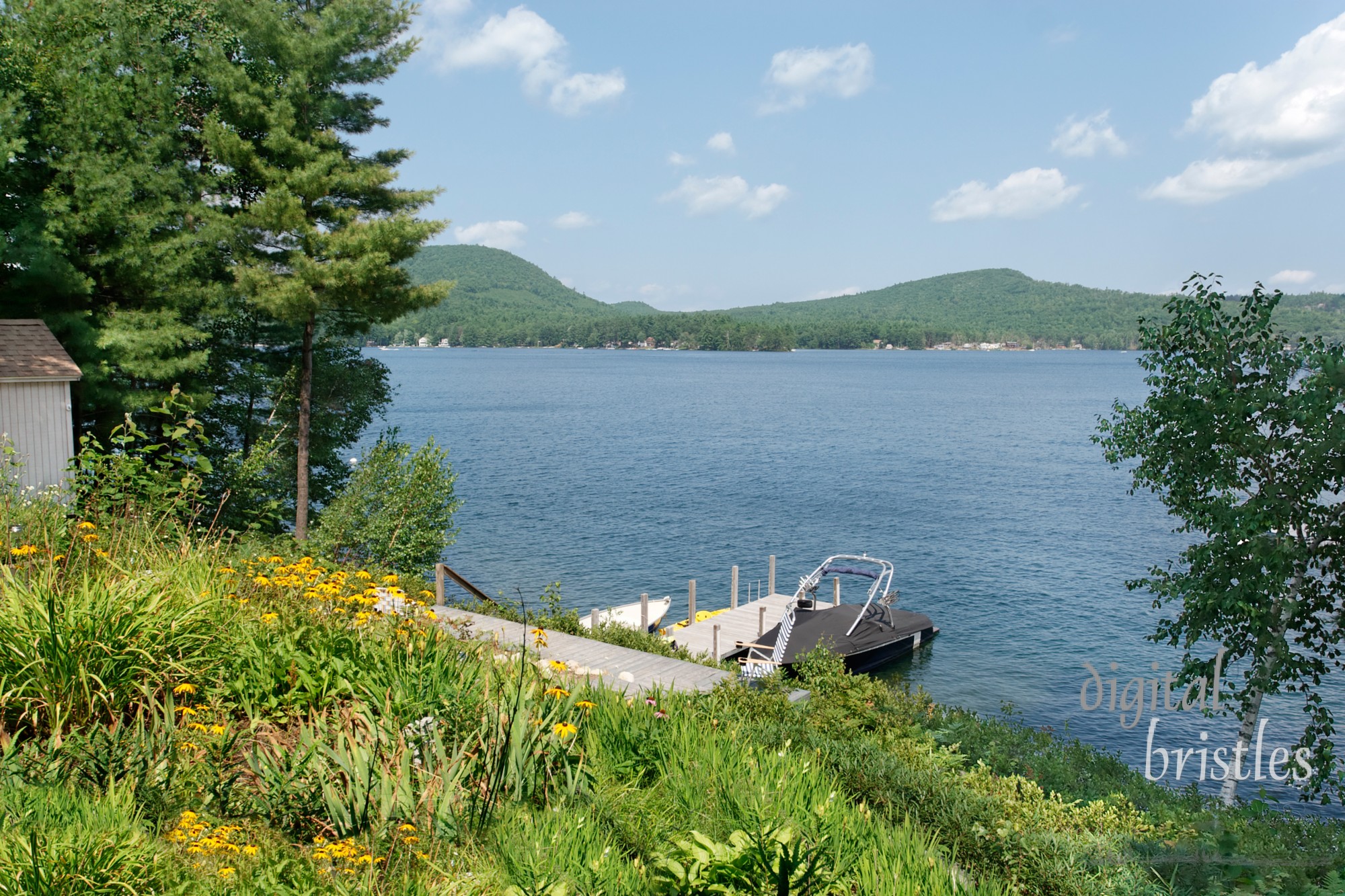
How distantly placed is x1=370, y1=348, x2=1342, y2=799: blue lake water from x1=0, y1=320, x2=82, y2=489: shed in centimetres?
1286

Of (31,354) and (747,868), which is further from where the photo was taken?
(31,354)

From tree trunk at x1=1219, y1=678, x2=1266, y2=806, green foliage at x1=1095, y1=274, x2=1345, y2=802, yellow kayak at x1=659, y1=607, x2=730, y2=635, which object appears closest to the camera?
green foliage at x1=1095, y1=274, x2=1345, y2=802

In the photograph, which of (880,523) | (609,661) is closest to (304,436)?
(609,661)

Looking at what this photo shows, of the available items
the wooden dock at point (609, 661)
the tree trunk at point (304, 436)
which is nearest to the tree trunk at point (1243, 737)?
the wooden dock at point (609, 661)

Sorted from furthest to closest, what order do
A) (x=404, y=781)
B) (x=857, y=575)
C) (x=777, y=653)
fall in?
(x=857, y=575) < (x=777, y=653) < (x=404, y=781)

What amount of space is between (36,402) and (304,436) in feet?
22.5

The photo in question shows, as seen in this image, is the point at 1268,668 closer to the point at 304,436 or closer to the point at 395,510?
the point at 395,510

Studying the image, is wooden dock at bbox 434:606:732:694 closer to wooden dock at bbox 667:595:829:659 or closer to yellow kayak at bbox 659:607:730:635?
wooden dock at bbox 667:595:829:659

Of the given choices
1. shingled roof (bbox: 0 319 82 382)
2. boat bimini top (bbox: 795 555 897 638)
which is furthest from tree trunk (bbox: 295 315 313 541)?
boat bimini top (bbox: 795 555 897 638)

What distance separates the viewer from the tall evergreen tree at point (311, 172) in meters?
17.7

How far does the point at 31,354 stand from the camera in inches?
528

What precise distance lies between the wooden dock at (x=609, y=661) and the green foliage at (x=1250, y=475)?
566 cm

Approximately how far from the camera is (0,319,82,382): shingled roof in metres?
13.0

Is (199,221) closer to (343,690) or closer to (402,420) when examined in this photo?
(343,690)
